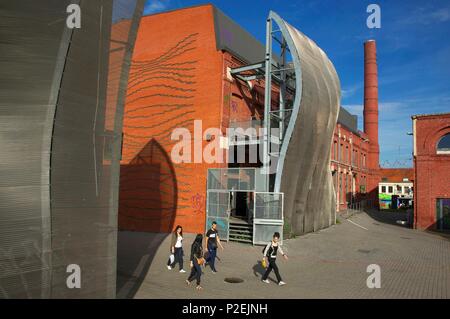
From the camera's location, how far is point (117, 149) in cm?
702

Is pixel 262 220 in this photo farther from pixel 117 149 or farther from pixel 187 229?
pixel 117 149

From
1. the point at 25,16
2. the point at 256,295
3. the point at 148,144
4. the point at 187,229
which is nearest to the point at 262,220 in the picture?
the point at 187,229

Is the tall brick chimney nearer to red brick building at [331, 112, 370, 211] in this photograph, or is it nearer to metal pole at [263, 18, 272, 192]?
red brick building at [331, 112, 370, 211]

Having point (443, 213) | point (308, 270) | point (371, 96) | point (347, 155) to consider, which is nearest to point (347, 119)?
point (347, 155)

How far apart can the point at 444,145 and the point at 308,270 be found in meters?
18.9

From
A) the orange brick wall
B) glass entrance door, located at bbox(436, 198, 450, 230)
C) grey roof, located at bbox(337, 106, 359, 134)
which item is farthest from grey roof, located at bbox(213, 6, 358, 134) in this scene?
grey roof, located at bbox(337, 106, 359, 134)

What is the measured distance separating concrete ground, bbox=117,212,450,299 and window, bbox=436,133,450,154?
815cm

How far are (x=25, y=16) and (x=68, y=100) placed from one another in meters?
1.44

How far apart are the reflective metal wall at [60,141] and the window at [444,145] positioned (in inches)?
982

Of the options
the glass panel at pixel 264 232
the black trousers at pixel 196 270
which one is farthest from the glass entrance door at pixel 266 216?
the black trousers at pixel 196 270

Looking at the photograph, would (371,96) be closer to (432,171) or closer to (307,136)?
(432,171)

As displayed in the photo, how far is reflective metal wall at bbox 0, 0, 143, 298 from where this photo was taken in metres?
5.52

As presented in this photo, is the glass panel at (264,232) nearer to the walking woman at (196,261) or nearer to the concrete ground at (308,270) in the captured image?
the concrete ground at (308,270)

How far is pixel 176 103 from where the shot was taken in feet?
68.7
